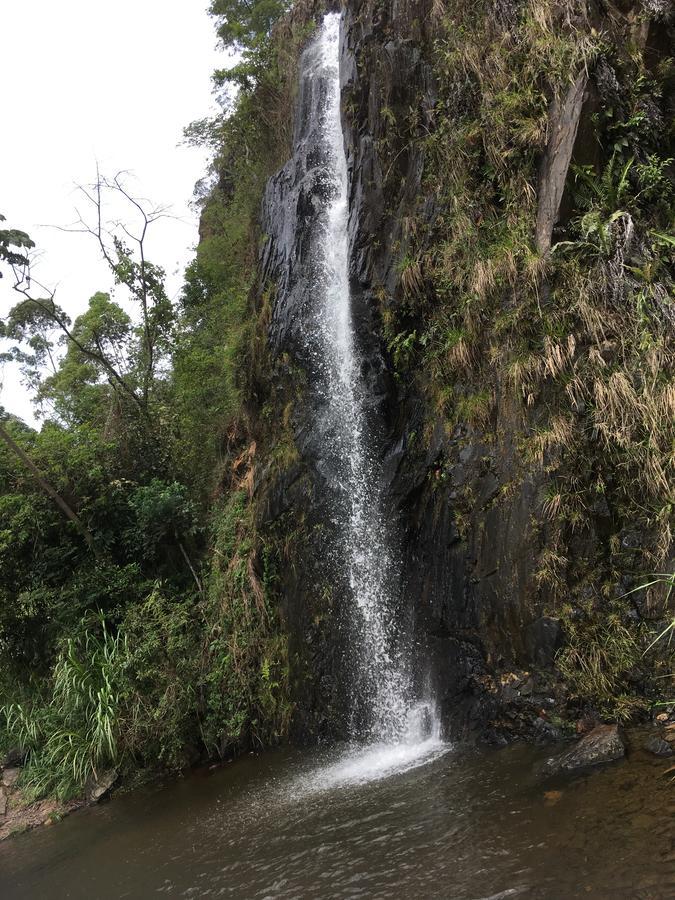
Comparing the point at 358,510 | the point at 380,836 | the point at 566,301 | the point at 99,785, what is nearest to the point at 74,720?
the point at 99,785

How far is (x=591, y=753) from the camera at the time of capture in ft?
14.9

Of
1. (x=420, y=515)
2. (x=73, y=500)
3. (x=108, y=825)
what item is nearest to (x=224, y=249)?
(x=73, y=500)

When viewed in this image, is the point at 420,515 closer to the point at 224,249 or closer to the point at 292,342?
the point at 292,342

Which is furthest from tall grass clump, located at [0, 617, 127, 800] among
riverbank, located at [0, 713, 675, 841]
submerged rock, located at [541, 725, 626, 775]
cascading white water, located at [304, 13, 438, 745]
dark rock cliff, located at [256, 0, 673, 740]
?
submerged rock, located at [541, 725, 626, 775]

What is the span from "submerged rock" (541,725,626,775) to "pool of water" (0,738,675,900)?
156 mm

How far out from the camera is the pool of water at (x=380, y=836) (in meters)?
3.41

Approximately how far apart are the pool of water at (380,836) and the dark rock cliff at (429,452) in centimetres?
91

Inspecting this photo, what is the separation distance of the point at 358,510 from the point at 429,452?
1.27 metres

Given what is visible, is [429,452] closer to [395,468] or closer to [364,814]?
[395,468]

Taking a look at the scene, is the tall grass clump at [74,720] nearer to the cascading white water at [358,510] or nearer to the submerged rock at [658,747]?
the cascading white water at [358,510]

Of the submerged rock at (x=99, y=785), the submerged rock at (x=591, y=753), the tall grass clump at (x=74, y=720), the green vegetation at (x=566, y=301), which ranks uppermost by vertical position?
the green vegetation at (x=566, y=301)

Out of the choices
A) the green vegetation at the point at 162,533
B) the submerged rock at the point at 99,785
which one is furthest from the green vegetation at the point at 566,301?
the submerged rock at the point at 99,785

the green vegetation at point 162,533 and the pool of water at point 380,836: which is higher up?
the green vegetation at point 162,533

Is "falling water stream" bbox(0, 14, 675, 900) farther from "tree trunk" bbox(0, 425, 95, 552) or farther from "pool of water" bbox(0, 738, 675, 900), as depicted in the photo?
"tree trunk" bbox(0, 425, 95, 552)
